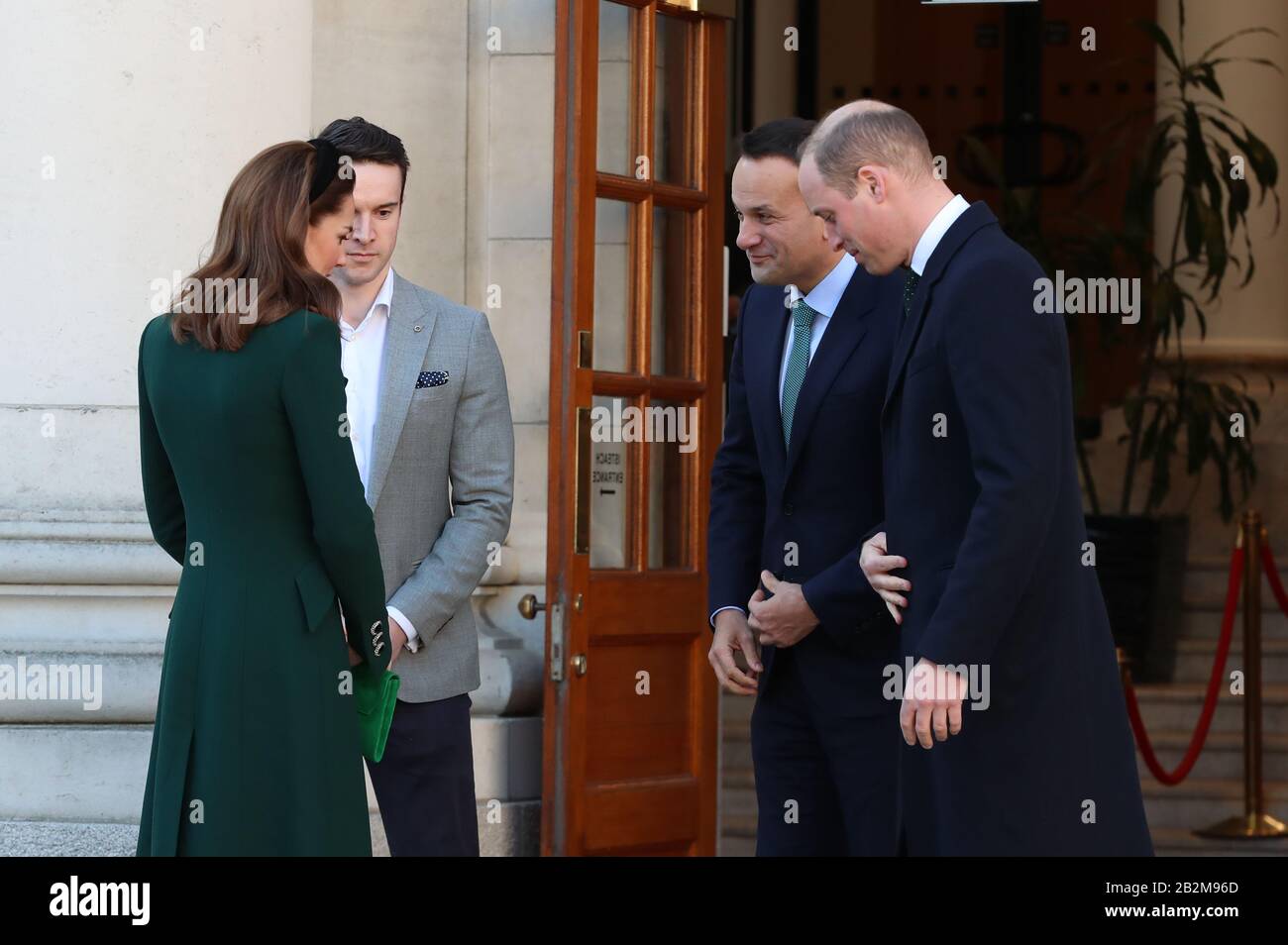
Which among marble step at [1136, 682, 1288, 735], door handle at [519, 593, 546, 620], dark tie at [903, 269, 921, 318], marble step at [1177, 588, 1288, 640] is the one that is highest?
dark tie at [903, 269, 921, 318]

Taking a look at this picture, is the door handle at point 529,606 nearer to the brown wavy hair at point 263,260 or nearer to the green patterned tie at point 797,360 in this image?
the green patterned tie at point 797,360

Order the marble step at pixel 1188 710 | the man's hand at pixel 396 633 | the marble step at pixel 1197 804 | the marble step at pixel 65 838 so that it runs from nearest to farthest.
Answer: the man's hand at pixel 396 633 < the marble step at pixel 65 838 < the marble step at pixel 1197 804 < the marble step at pixel 1188 710

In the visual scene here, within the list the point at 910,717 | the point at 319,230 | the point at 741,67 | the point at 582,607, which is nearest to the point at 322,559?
the point at 319,230

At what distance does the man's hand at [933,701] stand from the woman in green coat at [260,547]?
2.86ft

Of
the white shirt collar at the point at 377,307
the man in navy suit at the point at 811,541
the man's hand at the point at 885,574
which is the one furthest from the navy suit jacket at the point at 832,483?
the white shirt collar at the point at 377,307

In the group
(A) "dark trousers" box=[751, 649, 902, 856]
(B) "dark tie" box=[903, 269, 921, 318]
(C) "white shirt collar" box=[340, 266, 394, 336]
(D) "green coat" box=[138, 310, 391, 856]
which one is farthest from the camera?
(C) "white shirt collar" box=[340, 266, 394, 336]

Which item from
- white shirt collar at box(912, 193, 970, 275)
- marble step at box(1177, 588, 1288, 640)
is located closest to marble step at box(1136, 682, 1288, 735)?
marble step at box(1177, 588, 1288, 640)

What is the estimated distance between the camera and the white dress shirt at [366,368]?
366 cm

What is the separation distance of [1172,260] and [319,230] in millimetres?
6163

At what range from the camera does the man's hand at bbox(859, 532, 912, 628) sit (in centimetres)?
293

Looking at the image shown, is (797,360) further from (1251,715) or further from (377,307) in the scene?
(1251,715)

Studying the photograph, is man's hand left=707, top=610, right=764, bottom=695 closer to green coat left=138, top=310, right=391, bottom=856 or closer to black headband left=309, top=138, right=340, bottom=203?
green coat left=138, top=310, right=391, bottom=856

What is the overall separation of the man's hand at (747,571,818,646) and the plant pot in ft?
16.0
